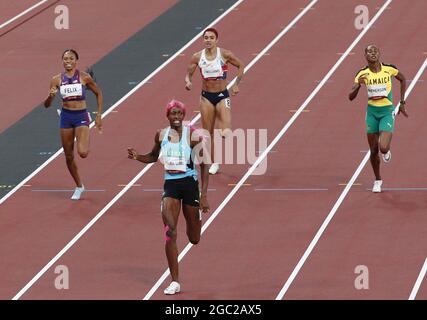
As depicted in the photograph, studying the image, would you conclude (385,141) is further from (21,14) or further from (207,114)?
(21,14)

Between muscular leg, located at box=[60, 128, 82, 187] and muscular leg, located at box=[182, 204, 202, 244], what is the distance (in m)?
4.30

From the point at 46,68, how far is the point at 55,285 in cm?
1096

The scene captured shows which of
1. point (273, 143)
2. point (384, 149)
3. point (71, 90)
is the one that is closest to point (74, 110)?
point (71, 90)

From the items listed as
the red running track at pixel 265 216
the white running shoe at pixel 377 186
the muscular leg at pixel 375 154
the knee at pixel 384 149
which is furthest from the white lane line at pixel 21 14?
the knee at pixel 384 149

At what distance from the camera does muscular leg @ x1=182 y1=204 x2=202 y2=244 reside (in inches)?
679

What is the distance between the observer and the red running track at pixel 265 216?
705 inches

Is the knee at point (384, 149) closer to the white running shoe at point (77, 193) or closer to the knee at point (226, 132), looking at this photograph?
the knee at point (226, 132)

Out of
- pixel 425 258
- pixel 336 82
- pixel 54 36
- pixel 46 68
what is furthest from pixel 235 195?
pixel 54 36

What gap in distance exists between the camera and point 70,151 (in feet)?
70.0

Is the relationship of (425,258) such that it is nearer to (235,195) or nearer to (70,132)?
(235,195)

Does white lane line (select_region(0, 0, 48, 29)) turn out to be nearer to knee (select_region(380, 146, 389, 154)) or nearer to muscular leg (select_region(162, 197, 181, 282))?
knee (select_region(380, 146, 389, 154))

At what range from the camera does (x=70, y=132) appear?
2147cm

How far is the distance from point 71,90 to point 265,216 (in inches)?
137

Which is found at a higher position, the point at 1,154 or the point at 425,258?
the point at 1,154
